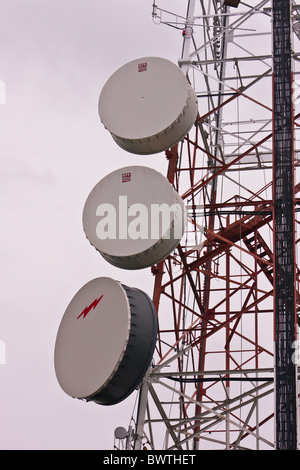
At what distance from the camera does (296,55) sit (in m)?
30.5

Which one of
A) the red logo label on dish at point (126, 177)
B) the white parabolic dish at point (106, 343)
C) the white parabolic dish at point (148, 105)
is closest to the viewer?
the white parabolic dish at point (106, 343)

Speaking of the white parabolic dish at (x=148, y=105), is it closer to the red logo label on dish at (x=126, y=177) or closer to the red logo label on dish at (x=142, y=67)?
the red logo label on dish at (x=142, y=67)

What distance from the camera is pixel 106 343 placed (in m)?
26.5

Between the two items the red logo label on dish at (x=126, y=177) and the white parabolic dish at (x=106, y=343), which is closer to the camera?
the white parabolic dish at (x=106, y=343)

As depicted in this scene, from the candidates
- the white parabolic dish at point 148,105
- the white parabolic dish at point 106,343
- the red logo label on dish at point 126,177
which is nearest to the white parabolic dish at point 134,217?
the red logo label on dish at point 126,177

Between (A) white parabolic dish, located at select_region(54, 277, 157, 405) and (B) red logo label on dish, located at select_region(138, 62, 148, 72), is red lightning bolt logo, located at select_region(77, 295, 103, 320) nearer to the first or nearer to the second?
(A) white parabolic dish, located at select_region(54, 277, 157, 405)

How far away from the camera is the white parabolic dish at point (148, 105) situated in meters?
29.5

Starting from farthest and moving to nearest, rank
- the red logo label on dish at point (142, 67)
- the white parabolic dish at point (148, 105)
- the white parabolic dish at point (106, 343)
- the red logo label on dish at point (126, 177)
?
1. the red logo label on dish at point (142, 67)
2. the white parabolic dish at point (148, 105)
3. the red logo label on dish at point (126, 177)
4. the white parabolic dish at point (106, 343)

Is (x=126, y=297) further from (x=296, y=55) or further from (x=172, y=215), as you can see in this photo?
(x=296, y=55)

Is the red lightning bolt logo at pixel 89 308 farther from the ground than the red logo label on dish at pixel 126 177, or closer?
closer

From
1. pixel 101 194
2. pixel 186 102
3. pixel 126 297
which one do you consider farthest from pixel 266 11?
pixel 126 297

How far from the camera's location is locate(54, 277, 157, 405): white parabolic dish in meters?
26.1

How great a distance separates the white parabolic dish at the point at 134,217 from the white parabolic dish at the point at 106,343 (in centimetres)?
101
